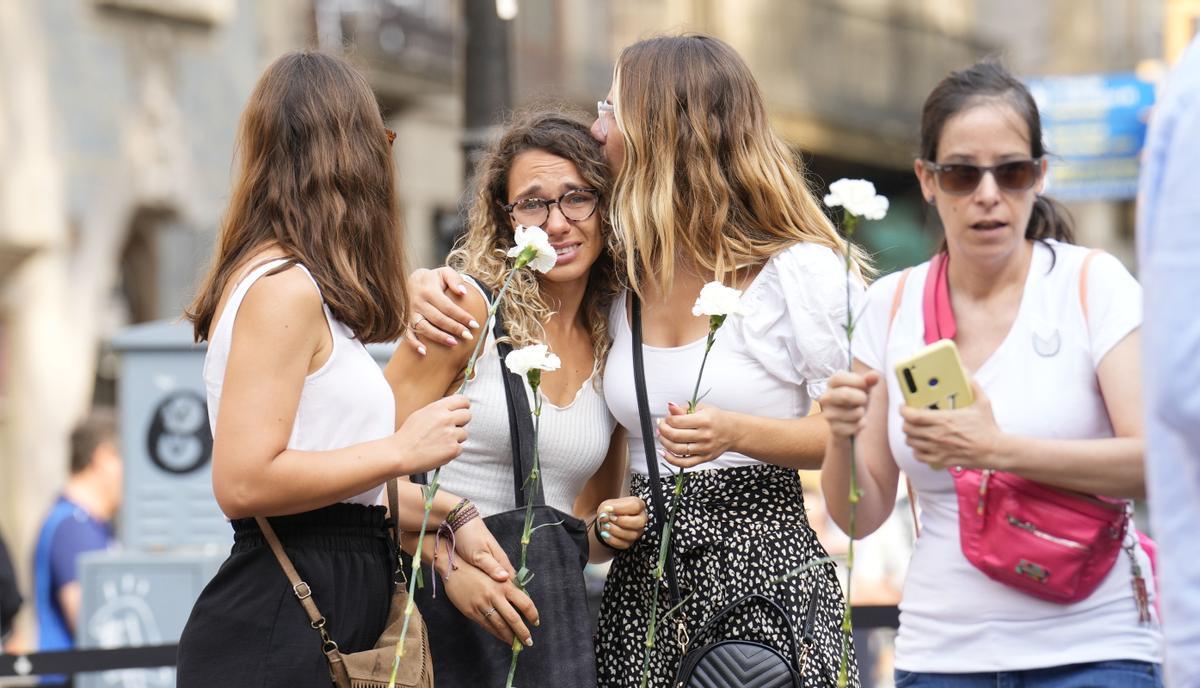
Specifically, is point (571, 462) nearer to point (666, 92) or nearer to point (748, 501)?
point (748, 501)

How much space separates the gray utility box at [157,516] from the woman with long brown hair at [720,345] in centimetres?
335

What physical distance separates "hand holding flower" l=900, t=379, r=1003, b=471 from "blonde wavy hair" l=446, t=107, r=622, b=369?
39.2 inches

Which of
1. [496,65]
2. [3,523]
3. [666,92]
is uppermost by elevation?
[496,65]

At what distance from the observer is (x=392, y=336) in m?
3.20

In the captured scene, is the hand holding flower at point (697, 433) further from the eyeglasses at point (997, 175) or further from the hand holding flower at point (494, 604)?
the eyeglasses at point (997, 175)

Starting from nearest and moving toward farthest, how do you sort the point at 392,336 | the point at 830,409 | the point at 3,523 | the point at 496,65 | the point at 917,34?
the point at 830,409 < the point at 392,336 < the point at 496,65 < the point at 3,523 < the point at 917,34

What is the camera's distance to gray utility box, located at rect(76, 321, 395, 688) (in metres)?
6.41

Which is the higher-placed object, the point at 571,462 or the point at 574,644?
the point at 571,462

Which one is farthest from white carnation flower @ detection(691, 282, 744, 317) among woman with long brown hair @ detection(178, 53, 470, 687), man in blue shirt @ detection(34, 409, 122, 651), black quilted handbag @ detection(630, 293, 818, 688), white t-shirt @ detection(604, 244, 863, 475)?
man in blue shirt @ detection(34, 409, 122, 651)

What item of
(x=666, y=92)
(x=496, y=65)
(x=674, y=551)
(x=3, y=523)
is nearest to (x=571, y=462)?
(x=674, y=551)

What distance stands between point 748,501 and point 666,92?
86 centimetres

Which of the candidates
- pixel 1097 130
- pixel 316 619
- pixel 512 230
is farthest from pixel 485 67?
pixel 1097 130

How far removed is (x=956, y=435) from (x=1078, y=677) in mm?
537

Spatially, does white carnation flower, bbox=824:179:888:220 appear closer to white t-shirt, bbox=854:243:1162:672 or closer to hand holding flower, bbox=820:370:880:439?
hand holding flower, bbox=820:370:880:439
